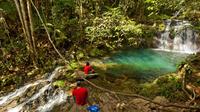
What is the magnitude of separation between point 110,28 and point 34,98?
29.0 feet

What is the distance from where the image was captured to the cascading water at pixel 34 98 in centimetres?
1155

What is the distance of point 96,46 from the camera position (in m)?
19.7

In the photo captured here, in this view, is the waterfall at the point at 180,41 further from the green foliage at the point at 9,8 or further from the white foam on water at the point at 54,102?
the white foam on water at the point at 54,102

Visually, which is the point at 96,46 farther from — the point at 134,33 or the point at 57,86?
the point at 57,86

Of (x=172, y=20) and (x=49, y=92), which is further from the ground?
(x=172, y=20)

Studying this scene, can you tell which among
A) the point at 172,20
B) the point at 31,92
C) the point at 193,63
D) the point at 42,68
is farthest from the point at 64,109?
the point at 172,20

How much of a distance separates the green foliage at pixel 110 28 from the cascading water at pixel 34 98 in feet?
20.7

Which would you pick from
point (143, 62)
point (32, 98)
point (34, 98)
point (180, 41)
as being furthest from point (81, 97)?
point (180, 41)

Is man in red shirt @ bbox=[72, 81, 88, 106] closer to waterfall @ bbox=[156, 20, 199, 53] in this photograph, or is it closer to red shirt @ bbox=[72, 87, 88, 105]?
red shirt @ bbox=[72, 87, 88, 105]

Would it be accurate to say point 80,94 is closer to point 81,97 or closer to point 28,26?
point 81,97

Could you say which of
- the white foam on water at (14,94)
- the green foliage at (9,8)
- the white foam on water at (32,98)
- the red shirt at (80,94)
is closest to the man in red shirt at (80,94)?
the red shirt at (80,94)

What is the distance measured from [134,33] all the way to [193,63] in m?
6.10

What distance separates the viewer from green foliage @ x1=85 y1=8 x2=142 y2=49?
1903 centimetres

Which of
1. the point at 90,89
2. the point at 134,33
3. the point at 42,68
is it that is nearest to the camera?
the point at 90,89
